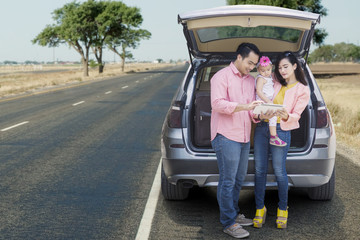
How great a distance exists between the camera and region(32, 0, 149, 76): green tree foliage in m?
54.0

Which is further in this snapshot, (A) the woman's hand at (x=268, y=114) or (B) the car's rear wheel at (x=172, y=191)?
(B) the car's rear wheel at (x=172, y=191)

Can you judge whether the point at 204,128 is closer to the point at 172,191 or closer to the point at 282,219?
the point at 172,191

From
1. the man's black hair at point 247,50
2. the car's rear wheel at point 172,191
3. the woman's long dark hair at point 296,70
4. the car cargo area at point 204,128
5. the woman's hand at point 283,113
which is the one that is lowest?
the car's rear wheel at point 172,191

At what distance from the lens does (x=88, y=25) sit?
179ft

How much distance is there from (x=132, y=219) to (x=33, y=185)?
192 cm

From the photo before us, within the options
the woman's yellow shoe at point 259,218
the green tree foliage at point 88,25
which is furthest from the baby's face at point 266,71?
the green tree foliage at point 88,25

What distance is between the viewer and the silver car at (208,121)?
4074 millimetres

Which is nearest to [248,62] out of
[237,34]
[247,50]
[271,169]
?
[247,50]

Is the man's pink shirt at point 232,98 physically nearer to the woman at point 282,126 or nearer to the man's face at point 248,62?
the man's face at point 248,62

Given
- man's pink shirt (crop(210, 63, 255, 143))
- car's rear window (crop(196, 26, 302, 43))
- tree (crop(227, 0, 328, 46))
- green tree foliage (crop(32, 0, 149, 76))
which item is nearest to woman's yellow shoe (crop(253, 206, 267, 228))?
man's pink shirt (crop(210, 63, 255, 143))

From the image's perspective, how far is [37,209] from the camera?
5.00 metres

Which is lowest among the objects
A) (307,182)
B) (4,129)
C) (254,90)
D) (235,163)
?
(4,129)

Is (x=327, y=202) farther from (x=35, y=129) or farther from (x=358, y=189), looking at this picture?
(x=35, y=129)

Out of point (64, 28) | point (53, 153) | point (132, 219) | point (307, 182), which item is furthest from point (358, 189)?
point (64, 28)
